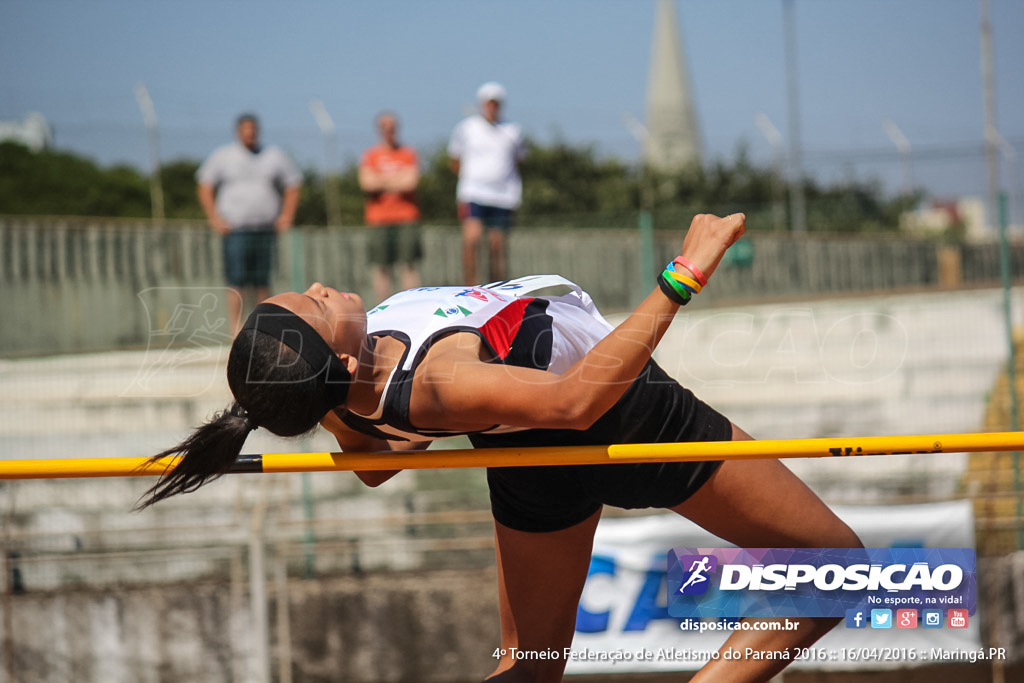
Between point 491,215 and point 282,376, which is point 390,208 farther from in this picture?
point 282,376

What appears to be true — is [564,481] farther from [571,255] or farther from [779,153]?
[779,153]

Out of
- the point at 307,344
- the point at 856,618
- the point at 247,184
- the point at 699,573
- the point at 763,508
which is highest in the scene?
the point at 247,184

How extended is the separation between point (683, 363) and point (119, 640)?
3816mm

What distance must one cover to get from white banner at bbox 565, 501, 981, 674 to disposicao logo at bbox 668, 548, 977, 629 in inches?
43.1

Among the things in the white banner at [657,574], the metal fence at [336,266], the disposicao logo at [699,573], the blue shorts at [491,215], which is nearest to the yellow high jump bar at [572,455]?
the disposicao logo at [699,573]

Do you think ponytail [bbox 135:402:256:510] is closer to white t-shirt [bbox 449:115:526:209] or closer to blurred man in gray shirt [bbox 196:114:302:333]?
blurred man in gray shirt [bbox 196:114:302:333]

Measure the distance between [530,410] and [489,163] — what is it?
5370mm

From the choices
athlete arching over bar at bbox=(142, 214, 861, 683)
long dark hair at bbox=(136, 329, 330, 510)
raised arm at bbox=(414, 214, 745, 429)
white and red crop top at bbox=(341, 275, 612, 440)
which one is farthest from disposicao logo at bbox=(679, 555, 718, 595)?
long dark hair at bbox=(136, 329, 330, 510)

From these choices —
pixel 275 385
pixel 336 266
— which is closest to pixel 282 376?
pixel 275 385

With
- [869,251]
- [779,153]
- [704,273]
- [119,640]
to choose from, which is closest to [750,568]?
[704,273]

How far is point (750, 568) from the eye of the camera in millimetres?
2861

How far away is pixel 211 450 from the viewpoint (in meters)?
2.53

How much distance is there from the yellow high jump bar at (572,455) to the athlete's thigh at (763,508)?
0.34 feet

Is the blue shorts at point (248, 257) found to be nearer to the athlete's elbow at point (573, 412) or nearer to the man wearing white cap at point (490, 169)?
the man wearing white cap at point (490, 169)
